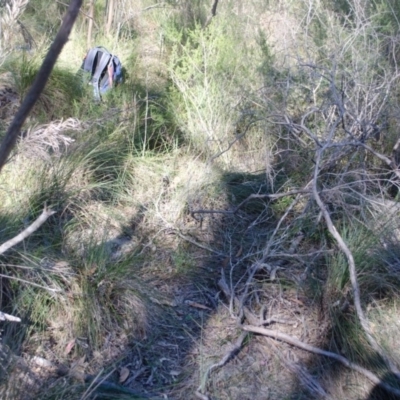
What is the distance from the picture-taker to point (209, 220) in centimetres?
449

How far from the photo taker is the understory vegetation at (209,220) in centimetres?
325

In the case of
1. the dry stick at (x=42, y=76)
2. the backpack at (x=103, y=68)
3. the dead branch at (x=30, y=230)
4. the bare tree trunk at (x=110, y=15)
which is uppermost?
the dry stick at (x=42, y=76)

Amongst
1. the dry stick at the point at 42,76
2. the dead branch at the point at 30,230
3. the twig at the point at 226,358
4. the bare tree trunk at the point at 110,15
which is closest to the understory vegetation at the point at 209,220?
the twig at the point at 226,358

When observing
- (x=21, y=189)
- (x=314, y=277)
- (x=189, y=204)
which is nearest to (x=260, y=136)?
(x=189, y=204)

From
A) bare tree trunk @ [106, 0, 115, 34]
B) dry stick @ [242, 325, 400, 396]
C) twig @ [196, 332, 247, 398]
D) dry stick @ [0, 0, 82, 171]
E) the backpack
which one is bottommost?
dry stick @ [242, 325, 400, 396]

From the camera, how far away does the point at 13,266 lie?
3.36 m

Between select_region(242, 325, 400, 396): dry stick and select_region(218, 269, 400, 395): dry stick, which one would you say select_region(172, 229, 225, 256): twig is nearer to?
select_region(218, 269, 400, 395): dry stick

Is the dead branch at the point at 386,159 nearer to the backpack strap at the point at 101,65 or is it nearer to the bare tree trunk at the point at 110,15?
the backpack strap at the point at 101,65

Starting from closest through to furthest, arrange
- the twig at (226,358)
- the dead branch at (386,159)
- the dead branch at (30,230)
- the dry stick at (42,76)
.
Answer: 1. the dry stick at (42,76)
2. the dead branch at (30,230)
3. the twig at (226,358)
4. the dead branch at (386,159)

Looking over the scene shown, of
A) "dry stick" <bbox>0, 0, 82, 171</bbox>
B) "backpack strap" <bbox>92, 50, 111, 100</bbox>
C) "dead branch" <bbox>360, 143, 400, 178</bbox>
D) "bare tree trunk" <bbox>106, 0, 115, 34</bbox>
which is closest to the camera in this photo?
"dry stick" <bbox>0, 0, 82, 171</bbox>

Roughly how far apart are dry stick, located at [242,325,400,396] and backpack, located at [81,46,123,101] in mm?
2863

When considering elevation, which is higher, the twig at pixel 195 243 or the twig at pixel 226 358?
the twig at pixel 195 243

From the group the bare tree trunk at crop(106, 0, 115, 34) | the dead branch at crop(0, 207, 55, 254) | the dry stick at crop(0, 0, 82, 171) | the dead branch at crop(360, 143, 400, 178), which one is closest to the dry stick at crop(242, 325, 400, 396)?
the dead branch at crop(360, 143, 400, 178)

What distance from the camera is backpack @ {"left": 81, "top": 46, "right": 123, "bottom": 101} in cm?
552
